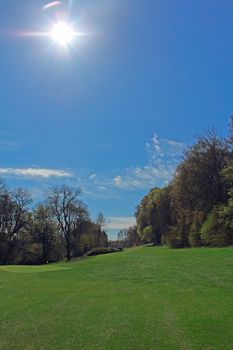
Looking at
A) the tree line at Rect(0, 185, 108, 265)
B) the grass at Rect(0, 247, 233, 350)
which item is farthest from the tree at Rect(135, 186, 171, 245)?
the grass at Rect(0, 247, 233, 350)

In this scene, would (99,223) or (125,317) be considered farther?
(99,223)

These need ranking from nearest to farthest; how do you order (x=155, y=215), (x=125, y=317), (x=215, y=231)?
(x=125, y=317), (x=215, y=231), (x=155, y=215)

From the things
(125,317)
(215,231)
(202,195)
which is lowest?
(125,317)

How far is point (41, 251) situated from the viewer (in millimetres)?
71500

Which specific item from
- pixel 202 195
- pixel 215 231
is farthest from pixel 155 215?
pixel 215 231

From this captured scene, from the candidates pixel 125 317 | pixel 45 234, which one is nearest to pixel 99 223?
pixel 45 234

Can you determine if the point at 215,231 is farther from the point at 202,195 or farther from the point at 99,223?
the point at 99,223

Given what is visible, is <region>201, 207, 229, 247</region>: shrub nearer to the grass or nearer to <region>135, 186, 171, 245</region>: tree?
<region>135, 186, 171, 245</region>: tree

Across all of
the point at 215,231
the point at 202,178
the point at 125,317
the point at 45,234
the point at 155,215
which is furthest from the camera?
the point at 45,234

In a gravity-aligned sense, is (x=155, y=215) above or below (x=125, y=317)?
above

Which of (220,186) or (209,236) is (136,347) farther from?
(220,186)

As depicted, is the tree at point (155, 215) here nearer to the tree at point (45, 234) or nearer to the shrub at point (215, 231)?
the tree at point (45, 234)

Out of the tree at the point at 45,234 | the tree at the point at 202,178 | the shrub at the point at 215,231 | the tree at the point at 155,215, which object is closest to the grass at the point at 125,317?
the shrub at the point at 215,231

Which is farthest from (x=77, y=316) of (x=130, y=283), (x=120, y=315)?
(x=130, y=283)
